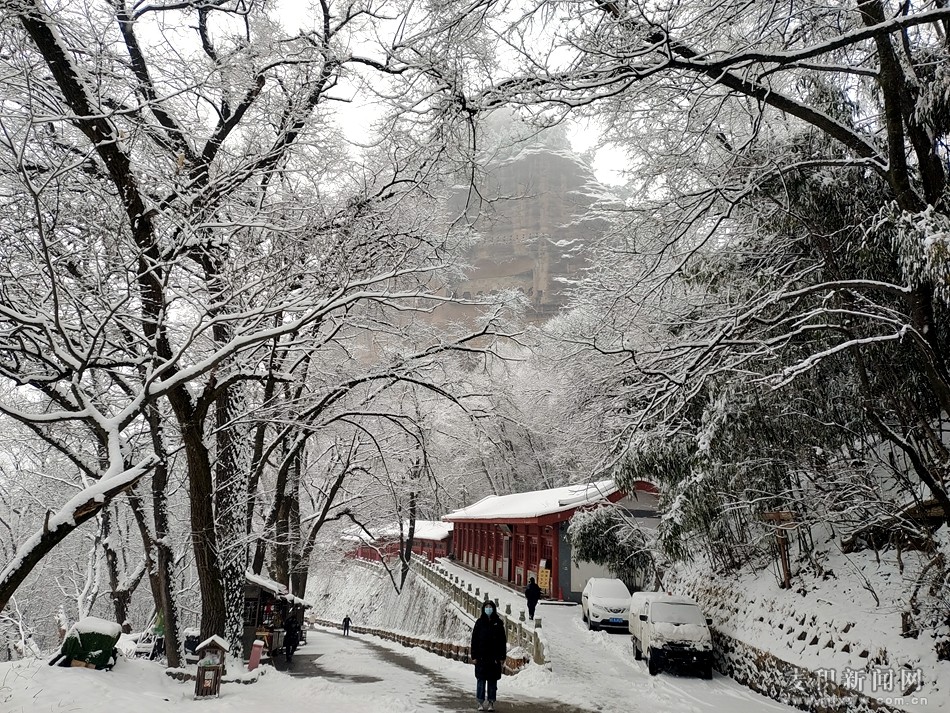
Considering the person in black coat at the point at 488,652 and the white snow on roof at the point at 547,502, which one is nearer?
the person in black coat at the point at 488,652

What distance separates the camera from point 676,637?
42.9 feet

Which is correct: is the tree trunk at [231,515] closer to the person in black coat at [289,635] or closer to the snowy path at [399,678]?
the snowy path at [399,678]

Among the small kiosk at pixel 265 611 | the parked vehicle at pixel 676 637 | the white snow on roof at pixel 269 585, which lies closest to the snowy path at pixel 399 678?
the small kiosk at pixel 265 611

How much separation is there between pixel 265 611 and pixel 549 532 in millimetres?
12778

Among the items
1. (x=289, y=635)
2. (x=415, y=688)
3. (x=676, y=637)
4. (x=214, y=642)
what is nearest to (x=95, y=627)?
(x=214, y=642)

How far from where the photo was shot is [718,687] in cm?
1237

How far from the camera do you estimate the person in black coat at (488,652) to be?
998 cm

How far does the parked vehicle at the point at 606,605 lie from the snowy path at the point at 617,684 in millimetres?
743

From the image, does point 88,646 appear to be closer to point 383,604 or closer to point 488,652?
point 488,652

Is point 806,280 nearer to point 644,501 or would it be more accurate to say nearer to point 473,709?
point 473,709

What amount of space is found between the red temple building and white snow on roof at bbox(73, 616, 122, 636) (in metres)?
14.1

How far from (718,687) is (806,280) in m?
7.96

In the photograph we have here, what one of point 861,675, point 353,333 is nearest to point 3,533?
point 353,333

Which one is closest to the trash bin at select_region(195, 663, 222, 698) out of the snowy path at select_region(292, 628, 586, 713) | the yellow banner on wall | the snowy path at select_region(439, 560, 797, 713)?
the snowy path at select_region(292, 628, 586, 713)
